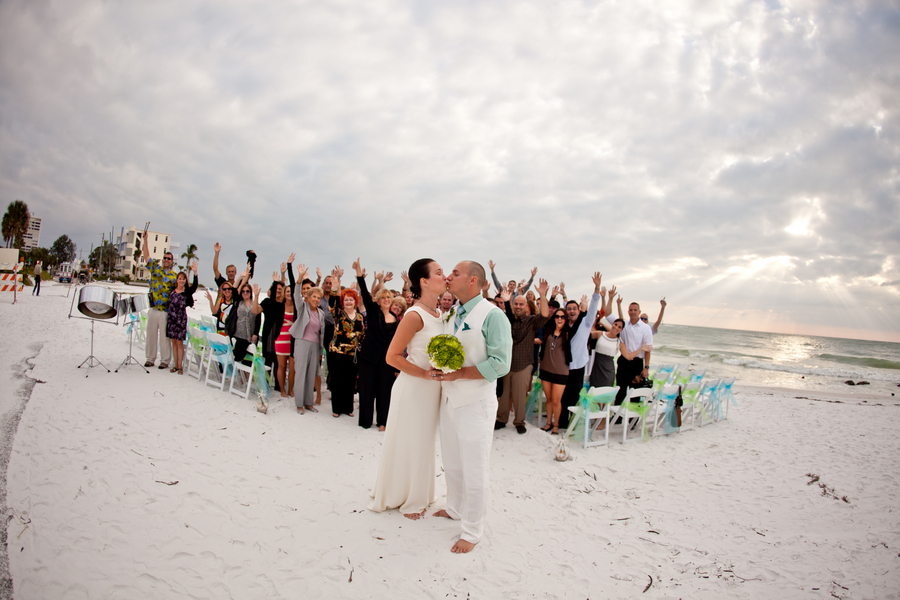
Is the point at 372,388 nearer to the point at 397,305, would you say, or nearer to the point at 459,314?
the point at 397,305

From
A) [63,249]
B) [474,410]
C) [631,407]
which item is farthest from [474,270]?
[63,249]

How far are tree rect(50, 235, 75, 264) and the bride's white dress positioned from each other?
109 metres

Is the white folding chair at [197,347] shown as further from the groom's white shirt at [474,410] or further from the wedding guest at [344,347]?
the groom's white shirt at [474,410]

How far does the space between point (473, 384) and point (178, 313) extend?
752cm

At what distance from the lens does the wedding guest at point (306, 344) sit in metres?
7.30

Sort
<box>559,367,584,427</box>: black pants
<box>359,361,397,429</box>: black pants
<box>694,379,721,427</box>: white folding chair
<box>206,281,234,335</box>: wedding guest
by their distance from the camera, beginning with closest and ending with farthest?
<box>359,361,397,429</box>: black pants
<box>559,367,584,427</box>: black pants
<box>694,379,721,427</box>: white folding chair
<box>206,281,234,335</box>: wedding guest

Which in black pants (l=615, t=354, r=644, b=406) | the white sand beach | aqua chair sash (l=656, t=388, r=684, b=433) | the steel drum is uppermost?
the steel drum

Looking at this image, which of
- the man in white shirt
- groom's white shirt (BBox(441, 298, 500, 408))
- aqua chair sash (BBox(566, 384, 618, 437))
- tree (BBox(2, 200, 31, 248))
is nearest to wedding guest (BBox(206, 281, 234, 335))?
groom's white shirt (BBox(441, 298, 500, 408))

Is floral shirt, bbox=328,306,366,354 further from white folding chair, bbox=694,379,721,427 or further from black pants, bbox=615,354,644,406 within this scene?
white folding chair, bbox=694,379,721,427

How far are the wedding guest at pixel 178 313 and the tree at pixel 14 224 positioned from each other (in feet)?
242

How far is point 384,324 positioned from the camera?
675 cm

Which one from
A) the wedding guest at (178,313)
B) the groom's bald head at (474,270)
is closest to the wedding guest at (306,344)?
the wedding guest at (178,313)

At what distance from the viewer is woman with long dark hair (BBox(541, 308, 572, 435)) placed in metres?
7.25

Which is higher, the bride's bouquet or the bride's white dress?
the bride's bouquet
